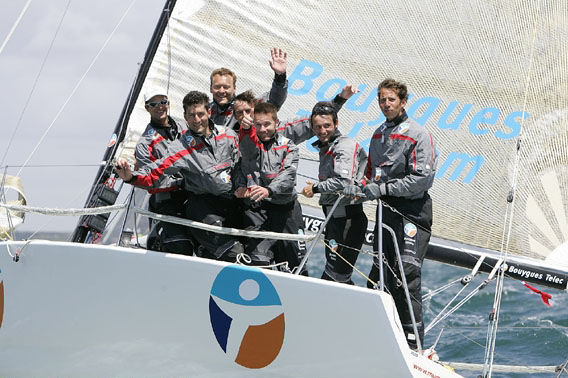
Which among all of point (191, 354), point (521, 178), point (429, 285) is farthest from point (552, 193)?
point (429, 285)

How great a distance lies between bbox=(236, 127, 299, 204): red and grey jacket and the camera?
393 centimetres

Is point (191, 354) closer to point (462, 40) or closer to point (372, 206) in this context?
point (372, 206)

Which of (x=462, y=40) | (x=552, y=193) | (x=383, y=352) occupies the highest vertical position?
(x=462, y=40)

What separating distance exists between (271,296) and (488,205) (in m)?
1.77

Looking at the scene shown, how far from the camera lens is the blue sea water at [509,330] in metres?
6.23

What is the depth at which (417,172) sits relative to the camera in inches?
152

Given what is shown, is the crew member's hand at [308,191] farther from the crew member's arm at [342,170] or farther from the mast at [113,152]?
the mast at [113,152]

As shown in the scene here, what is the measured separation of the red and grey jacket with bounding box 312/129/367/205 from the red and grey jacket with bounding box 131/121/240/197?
43 centimetres

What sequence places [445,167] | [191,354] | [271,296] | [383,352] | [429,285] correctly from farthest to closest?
[429,285]
[445,167]
[191,354]
[271,296]
[383,352]

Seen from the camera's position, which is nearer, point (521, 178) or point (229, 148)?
point (229, 148)

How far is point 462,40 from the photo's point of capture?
501cm

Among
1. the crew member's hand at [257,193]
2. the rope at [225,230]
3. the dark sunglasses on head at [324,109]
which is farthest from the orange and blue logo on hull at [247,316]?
the dark sunglasses on head at [324,109]

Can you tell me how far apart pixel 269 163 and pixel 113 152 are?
1.44 meters

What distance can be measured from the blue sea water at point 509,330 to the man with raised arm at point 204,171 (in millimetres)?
1321
